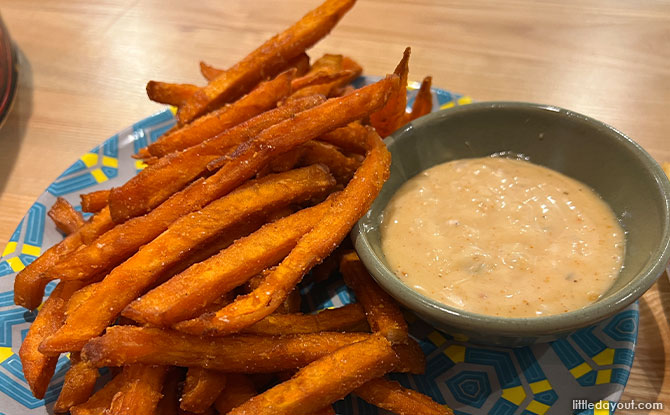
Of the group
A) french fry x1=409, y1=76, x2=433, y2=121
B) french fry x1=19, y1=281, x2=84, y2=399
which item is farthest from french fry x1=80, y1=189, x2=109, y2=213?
french fry x1=409, y1=76, x2=433, y2=121

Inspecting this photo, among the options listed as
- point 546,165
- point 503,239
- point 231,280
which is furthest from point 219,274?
point 546,165

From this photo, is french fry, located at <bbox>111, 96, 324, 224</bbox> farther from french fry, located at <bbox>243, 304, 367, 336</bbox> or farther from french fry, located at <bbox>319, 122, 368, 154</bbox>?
french fry, located at <bbox>243, 304, 367, 336</bbox>

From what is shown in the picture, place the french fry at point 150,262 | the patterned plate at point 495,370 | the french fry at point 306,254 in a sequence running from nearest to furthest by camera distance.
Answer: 1. the french fry at point 306,254
2. the french fry at point 150,262
3. the patterned plate at point 495,370

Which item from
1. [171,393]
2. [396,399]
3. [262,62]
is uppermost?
[262,62]

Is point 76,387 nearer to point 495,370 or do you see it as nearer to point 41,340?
point 41,340

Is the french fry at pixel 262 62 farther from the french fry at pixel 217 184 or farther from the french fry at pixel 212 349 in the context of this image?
the french fry at pixel 212 349

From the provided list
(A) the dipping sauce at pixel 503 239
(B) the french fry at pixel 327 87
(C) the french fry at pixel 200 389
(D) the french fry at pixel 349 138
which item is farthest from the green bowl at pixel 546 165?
(C) the french fry at pixel 200 389

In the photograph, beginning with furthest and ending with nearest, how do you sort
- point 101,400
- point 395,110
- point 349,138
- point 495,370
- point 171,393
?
point 395,110
point 349,138
point 495,370
point 171,393
point 101,400
